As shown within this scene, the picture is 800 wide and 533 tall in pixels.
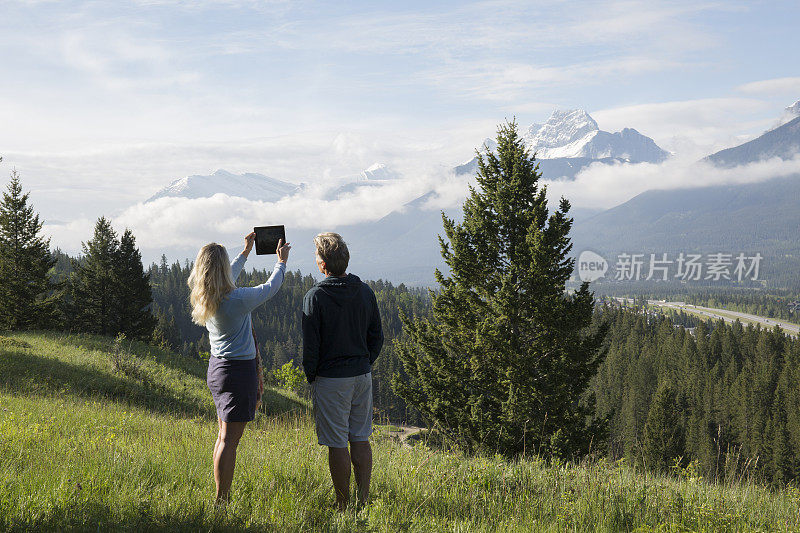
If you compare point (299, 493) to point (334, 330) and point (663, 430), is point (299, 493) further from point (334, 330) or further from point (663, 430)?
point (663, 430)

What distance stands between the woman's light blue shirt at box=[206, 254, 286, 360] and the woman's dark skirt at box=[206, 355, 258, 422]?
76mm

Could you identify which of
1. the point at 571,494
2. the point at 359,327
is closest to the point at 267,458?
the point at 359,327

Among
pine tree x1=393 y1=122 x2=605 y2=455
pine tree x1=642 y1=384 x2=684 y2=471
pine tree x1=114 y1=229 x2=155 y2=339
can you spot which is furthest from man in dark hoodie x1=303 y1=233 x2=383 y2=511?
pine tree x1=642 y1=384 x2=684 y2=471

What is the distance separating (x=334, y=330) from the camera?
4242 millimetres

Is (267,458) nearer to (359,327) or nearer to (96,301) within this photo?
(359,327)

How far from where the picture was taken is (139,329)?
37844 millimetres

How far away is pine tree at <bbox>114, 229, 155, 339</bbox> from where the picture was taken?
37.4 meters

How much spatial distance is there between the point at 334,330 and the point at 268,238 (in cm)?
118

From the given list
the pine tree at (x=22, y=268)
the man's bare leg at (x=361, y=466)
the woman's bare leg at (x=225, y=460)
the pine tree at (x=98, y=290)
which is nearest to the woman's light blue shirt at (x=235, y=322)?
the woman's bare leg at (x=225, y=460)

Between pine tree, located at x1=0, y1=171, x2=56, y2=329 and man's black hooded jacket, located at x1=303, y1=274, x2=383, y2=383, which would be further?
pine tree, located at x1=0, y1=171, x2=56, y2=329

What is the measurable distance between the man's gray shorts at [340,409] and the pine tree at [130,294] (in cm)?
3730

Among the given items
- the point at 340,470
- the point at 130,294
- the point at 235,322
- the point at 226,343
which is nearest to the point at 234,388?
the point at 226,343

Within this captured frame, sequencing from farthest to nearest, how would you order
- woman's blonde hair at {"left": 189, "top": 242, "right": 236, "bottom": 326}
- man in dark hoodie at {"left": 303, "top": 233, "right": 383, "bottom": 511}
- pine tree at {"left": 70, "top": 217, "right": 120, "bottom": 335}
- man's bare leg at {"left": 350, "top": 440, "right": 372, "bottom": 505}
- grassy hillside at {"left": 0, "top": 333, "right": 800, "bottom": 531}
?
pine tree at {"left": 70, "top": 217, "right": 120, "bottom": 335} → man's bare leg at {"left": 350, "top": 440, "right": 372, "bottom": 505} → man in dark hoodie at {"left": 303, "top": 233, "right": 383, "bottom": 511} → woman's blonde hair at {"left": 189, "top": 242, "right": 236, "bottom": 326} → grassy hillside at {"left": 0, "top": 333, "right": 800, "bottom": 531}

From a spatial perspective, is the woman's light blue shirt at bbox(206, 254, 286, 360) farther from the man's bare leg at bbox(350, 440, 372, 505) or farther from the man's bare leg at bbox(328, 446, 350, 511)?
the man's bare leg at bbox(350, 440, 372, 505)
